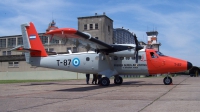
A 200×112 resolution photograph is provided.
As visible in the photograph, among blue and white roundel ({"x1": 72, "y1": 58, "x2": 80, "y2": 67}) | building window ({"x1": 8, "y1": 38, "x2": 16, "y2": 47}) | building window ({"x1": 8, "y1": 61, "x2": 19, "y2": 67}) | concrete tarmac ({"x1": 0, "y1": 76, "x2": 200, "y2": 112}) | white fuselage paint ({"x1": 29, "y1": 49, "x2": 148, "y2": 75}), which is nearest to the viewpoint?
concrete tarmac ({"x1": 0, "y1": 76, "x2": 200, "y2": 112})

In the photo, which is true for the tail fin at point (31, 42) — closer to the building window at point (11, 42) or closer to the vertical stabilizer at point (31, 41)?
the vertical stabilizer at point (31, 41)

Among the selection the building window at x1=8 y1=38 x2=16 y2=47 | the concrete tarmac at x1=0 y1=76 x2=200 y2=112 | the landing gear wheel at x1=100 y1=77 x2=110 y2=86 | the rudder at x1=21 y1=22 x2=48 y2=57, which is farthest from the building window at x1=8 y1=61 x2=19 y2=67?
the concrete tarmac at x1=0 y1=76 x2=200 y2=112

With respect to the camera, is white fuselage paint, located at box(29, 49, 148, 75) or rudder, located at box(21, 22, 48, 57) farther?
rudder, located at box(21, 22, 48, 57)

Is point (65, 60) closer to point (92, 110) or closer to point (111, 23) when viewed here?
point (92, 110)

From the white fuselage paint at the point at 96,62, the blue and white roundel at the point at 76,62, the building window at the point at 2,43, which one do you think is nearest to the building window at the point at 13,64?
the building window at the point at 2,43

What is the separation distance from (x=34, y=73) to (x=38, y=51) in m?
24.2

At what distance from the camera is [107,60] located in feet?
66.5

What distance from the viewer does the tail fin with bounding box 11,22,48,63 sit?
75.7ft

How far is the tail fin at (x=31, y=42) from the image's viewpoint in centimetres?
2306

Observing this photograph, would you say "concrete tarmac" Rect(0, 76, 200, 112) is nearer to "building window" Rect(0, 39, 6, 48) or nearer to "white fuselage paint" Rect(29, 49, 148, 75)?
"white fuselage paint" Rect(29, 49, 148, 75)

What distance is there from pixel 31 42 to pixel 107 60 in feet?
26.6

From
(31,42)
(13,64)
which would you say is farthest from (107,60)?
(13,64)

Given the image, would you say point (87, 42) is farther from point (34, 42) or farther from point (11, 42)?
point (11, 42)

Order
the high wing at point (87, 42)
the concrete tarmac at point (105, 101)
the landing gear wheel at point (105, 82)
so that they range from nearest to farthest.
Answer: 1. the concrete tarmac at point (105, 101)
2. the high wing at point (87, 42)
3. the landing gear wheel at point (105, 82)
